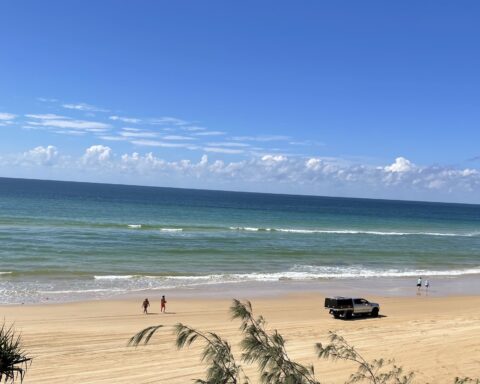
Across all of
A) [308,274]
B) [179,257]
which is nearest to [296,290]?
[308,274]

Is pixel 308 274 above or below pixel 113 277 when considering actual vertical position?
above

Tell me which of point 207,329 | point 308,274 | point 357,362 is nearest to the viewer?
point 357,362

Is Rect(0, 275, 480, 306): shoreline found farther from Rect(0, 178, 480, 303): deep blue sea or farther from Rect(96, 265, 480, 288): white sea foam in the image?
Rect(96, 265, 480, 288): white sea foam

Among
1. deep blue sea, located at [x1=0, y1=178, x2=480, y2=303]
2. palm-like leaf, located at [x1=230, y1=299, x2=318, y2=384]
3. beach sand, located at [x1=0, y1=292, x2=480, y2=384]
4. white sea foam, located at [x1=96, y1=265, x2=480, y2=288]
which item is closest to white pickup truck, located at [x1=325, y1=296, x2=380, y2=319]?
beach sand, located at [x1=0, y1=292, x2=480, y2=384]

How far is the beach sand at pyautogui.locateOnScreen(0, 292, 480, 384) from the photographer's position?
53.0 ft

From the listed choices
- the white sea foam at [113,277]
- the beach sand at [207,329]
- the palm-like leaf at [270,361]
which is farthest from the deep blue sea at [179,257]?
the palm-like leaf at [270,361]

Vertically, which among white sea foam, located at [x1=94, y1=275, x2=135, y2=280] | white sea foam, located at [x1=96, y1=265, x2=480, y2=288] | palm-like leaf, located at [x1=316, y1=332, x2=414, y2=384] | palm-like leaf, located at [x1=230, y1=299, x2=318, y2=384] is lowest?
white sea foam, located at [x1=94, y1=275, x2=135, y2=280]

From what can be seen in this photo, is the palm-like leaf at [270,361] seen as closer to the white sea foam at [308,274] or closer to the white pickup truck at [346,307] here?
the white pickup truck at [346,307]

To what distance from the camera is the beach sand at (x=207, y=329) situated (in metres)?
16.2

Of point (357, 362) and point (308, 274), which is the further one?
point (308, 274)

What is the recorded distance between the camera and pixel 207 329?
21.8 m

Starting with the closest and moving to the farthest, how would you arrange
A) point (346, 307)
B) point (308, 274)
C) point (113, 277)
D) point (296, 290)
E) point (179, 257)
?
1. point (346, 307)
2. point (296, 290)
3. point (113, 277)
4. point (308, 274)
5. point (179, 257)

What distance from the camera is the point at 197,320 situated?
23859 mm

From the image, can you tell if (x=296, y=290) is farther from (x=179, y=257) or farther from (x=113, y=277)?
(x=179, y=257)
